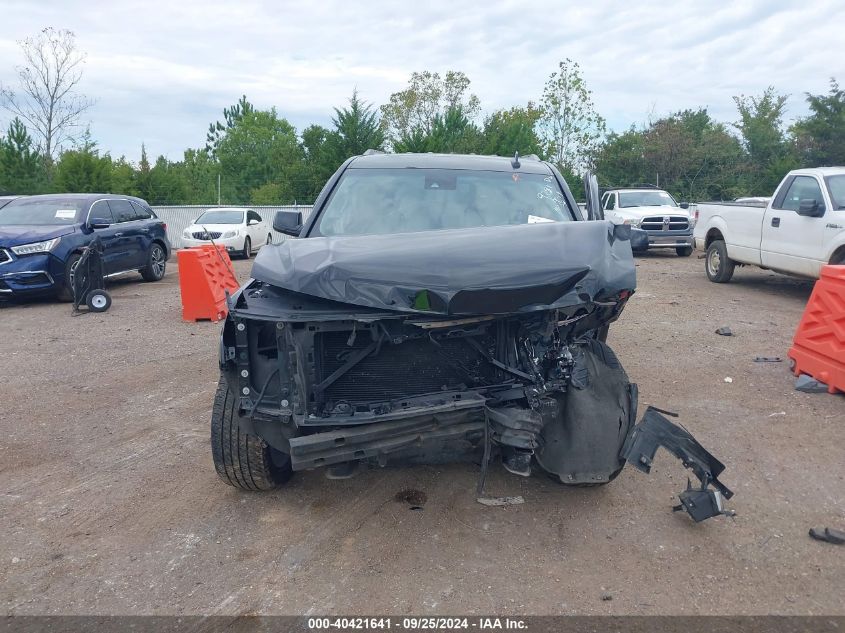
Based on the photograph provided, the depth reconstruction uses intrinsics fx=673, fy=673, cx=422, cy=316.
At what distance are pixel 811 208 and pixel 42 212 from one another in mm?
12442

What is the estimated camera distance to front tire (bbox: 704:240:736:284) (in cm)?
1241

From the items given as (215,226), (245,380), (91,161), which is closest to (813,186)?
(245,380)

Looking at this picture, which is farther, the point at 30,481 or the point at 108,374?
the point at 108,374

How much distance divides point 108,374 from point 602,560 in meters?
5.46

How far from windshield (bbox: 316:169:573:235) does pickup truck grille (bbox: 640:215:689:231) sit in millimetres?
13580

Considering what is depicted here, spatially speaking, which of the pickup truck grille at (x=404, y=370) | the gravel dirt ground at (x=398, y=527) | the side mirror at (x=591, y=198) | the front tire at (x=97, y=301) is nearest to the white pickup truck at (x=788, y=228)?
the gravel dirt ground at (x=398, y=527)

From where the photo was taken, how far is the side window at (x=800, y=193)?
10039 millimetres

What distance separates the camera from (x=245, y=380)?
132 inches

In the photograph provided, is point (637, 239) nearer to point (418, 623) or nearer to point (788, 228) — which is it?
point (418, 623)

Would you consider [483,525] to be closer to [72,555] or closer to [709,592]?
[709,592]

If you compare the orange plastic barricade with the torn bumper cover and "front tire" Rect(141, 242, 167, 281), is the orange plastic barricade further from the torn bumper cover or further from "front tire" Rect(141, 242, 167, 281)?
the torn bumper cover

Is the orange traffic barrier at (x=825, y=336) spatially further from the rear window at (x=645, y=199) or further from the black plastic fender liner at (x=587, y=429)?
the rear window at (x=645, y=199)

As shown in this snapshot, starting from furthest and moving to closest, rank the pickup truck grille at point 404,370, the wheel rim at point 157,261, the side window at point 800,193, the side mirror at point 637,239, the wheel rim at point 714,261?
the wheel rim at point 157,261
the wheel rim at point 714,261
the side window at point 800,193
the side mirror at point 637,239
the pickup truck grille at point 404,370

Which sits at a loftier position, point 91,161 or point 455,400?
point 91,161
